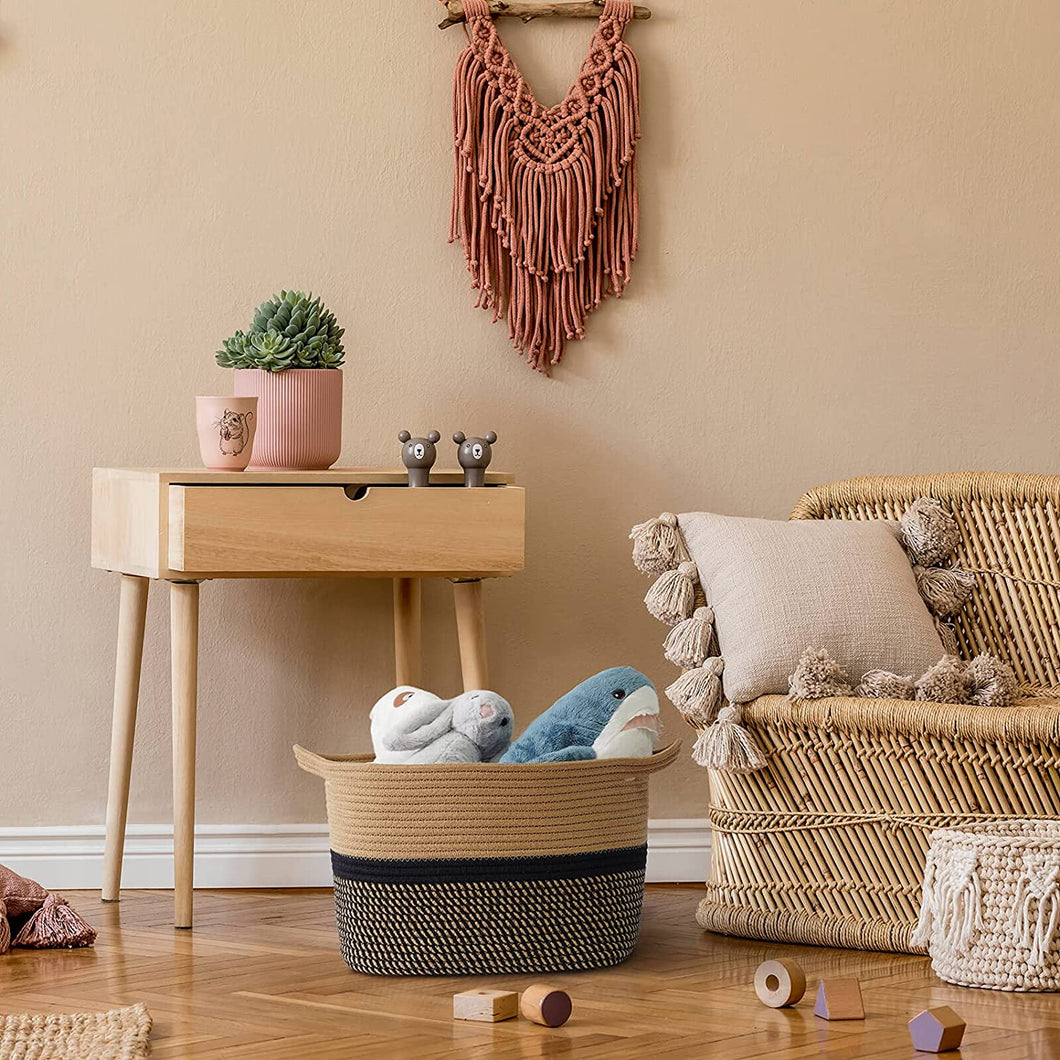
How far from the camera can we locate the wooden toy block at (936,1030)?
1539 millimetres

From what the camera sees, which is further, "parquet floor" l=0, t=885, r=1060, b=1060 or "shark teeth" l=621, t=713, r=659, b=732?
"shark teeth" l=621, t=713, r=659, b=732

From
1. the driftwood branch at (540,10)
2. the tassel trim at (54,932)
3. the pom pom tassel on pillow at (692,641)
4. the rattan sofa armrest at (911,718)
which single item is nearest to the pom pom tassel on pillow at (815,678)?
the rattan sofa armrest at (911,718)

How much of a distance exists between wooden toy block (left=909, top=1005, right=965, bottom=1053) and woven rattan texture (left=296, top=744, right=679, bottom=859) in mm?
498

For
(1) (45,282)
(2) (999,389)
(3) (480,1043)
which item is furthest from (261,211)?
(3) (480,1043)

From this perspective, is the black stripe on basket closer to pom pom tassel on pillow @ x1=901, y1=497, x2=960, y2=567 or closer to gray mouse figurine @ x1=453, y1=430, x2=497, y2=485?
gray mouse figurine @ x1=453, y1=430, x2=497, y2=485

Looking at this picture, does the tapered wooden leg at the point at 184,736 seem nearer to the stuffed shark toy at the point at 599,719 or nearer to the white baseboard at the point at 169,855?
the white baseboard at the point at 169,855

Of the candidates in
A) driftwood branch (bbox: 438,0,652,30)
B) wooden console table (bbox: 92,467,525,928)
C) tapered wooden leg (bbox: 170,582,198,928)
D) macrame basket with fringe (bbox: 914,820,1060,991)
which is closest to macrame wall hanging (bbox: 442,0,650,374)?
driftwood branch (bbox: 438,0,652,30)

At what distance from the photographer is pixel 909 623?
220 centimetres

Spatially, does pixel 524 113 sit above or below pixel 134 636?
above

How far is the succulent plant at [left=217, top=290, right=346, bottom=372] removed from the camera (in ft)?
7.59

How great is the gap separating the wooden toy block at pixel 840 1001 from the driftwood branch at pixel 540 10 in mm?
1670

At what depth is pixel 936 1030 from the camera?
60.6 inches

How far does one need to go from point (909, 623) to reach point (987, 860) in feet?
1.48

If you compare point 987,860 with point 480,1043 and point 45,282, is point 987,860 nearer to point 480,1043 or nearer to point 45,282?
point 480,1043
